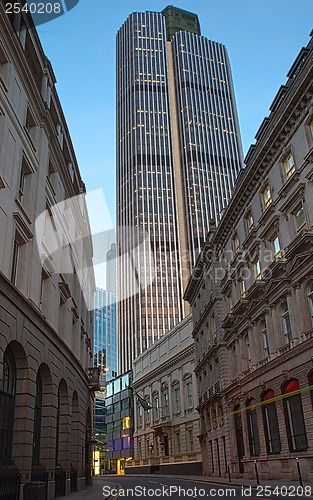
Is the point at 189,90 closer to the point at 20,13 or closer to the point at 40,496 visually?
the point at 20,13

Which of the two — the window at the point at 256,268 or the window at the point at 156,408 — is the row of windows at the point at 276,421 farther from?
the window at the point at 156,408

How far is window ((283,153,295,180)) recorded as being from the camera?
82.0 ft

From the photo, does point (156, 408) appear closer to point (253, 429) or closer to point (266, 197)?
point (253, 429)

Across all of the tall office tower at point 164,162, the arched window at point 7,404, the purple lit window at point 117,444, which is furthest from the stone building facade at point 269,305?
the tall office tower at point 164,162

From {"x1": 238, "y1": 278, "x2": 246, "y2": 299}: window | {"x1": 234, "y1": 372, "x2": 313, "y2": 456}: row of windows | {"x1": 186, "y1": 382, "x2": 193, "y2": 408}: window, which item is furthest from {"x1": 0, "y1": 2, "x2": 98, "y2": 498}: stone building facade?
{"x1": 186, "y1": 382, "x2": 193, "y2": 408}: window

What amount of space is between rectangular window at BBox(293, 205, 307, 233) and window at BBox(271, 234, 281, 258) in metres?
2.48

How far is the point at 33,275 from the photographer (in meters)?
20.7

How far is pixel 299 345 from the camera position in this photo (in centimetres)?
2216

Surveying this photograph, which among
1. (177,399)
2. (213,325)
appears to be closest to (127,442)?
(177,399)

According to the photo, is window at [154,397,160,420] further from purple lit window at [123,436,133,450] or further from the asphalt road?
the asphalt road

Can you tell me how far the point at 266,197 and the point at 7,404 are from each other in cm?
1924

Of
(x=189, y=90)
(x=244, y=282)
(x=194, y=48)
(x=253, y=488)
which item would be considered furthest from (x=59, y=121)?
(x=194, y=48)

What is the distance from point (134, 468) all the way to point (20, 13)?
63.3 metres

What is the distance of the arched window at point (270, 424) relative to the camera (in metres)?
25.1
